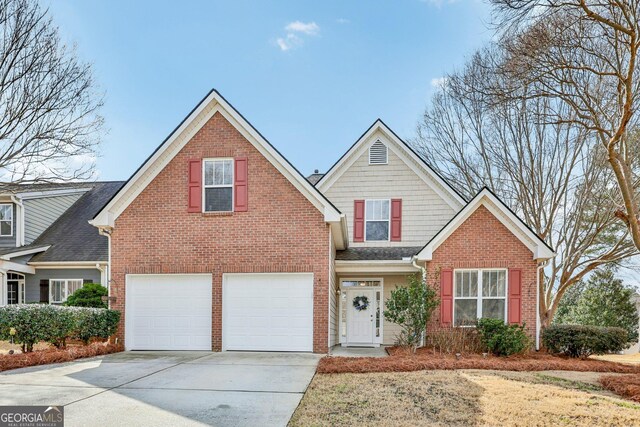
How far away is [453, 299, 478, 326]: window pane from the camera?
12227mm

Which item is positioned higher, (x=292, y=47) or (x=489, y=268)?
(x=292, y=47)

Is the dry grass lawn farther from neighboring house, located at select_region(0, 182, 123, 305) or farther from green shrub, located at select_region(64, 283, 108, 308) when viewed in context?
neighboring house, located at select_region(0, 182, 123, 305)

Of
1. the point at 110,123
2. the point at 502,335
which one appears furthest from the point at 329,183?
the point at 110,123

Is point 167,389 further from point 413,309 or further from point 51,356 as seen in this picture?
point 413,309

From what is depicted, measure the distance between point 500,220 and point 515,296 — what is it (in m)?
2.21

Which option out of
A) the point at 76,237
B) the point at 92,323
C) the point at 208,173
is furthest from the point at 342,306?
the point at 76,237

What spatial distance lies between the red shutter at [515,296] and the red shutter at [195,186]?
9191 millimetres

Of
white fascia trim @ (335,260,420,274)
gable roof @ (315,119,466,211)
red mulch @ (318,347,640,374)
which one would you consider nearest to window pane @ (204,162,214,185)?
gable roof @ (315,119,466,211)

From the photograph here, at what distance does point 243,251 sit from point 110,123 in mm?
8801

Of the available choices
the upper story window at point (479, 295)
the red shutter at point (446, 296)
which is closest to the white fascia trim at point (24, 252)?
the red shutter at point (446, 296)

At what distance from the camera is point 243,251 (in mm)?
11836

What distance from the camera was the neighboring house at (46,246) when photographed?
54.6 ft

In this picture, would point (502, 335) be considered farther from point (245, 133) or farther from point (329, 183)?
point (245, 133)

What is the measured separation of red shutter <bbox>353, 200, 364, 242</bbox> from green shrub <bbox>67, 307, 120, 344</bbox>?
814 centimetres
